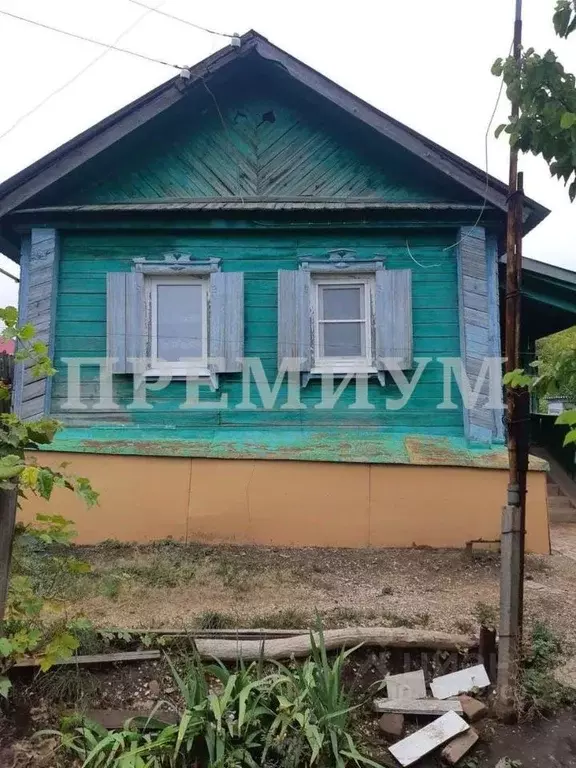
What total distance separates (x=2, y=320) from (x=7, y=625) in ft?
5.31

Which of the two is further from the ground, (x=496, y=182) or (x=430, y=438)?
(x=496, y=182)

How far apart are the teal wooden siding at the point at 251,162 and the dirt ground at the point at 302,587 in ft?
12.7

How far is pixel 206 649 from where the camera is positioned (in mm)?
3340

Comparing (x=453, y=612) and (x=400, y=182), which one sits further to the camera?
(x=400, y=182)

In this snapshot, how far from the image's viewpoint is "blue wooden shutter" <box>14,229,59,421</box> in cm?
604

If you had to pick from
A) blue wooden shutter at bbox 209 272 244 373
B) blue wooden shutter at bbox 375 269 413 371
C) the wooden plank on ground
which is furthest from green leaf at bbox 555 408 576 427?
blue wooden shutter at bbox 209 272 244 373

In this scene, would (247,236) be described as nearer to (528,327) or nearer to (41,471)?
(41,471)

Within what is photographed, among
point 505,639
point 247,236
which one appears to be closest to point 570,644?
point 505,639

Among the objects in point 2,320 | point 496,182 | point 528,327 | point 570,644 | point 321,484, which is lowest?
point 570,644

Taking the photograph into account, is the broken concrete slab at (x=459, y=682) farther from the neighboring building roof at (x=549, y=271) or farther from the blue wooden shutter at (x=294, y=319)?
the neighboring building roof at (x=549, y=271)

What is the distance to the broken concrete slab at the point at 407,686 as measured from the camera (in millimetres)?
3170

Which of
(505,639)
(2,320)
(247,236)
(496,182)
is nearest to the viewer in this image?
(2,320)

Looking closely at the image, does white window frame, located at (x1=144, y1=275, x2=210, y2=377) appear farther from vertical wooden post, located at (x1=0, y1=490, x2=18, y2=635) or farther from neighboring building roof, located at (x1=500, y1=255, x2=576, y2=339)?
neighboring building roof, located at (x1=500, y1=255, x2=576, y2=339)

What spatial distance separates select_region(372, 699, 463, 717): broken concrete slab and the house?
2827 mm
